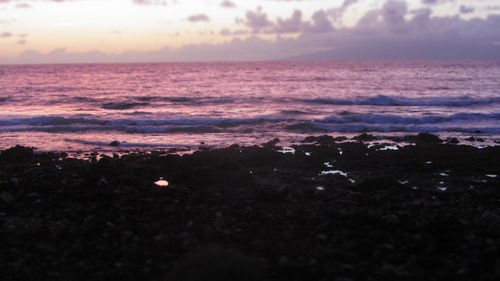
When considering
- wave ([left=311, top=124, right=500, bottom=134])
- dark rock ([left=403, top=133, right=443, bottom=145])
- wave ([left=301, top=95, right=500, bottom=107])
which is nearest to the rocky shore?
dark rock ([left=403, top=133, right=443, bottom=145])

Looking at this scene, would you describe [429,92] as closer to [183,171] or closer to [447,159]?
[447,159]

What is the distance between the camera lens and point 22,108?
3309cm

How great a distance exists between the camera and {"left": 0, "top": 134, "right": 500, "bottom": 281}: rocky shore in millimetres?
5770

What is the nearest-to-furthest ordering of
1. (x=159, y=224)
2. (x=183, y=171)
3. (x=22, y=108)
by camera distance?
(x=159, y=224), (x=183, y=171), (x=22, y=108)

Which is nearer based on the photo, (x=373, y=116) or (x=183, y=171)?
(x=183, y=171)

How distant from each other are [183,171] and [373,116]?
19.4m

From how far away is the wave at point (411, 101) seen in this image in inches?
1409

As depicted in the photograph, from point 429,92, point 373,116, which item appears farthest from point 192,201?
point 429,92

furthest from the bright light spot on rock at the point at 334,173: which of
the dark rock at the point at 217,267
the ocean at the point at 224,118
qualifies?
the dark rock at the point at 217,267

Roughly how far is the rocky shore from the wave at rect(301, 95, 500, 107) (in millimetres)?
23867

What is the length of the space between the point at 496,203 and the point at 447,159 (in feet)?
17.1

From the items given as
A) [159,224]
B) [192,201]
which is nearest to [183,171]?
[192,201]

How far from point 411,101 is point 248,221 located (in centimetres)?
3333

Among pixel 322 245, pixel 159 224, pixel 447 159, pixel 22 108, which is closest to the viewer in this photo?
pixel 322 245
